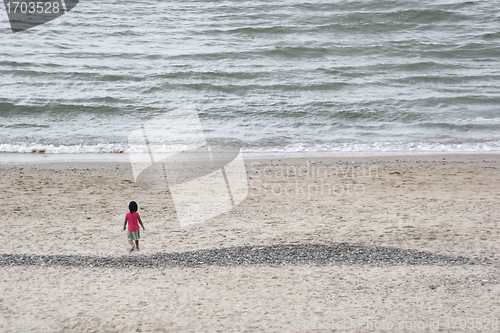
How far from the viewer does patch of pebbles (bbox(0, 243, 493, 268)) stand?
4910 mm

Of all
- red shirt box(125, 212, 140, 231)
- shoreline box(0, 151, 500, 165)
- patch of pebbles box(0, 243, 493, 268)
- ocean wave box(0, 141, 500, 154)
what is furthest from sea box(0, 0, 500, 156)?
red shirt box(125, 212, 140, 231)

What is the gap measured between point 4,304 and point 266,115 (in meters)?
9.95

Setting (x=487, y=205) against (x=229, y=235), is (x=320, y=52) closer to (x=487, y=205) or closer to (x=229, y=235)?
(x=487, y=205)

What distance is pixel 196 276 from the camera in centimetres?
468

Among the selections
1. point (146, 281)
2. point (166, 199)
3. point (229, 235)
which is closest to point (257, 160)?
point (166, 199)

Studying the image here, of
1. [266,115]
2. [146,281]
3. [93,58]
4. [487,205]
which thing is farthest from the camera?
[93,58]

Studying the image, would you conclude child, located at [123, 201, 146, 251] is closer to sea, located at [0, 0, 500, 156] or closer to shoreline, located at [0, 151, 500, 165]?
shoreline, located at [0, 151, 500, 165]

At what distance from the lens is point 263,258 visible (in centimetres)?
507

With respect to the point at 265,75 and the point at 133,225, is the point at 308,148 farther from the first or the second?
the point at 133,225

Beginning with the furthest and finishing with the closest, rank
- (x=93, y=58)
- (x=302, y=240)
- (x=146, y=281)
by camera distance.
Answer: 1. (x=93, y=58)
2. (x=302, y=240)
3. (x=146, y=281)

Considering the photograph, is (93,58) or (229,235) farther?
(93,58)

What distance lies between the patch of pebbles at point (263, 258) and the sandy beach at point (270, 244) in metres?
0.10

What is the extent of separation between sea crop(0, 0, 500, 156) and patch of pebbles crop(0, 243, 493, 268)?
18.3 feet

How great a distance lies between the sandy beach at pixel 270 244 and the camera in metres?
3.89
